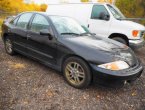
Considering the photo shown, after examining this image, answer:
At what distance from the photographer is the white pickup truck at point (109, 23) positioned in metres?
7.02

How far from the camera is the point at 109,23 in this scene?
24.1 feet

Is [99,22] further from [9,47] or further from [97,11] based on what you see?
[9,47]

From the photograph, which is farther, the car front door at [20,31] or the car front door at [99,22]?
the car front door at [99,22]

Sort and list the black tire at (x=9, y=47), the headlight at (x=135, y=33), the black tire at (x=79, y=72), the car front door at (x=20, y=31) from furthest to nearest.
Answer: the headlight at (x=135, y=33) → the black tire at (x=9, y=47) → the car front door at (x=20, y=31) → the black tire at (x=79, y=72)

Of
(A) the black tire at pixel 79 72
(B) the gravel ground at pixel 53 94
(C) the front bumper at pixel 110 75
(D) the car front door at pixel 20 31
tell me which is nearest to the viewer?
(B) the gravel ground at pixel 53 94

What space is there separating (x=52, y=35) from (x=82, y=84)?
1382 millimetres

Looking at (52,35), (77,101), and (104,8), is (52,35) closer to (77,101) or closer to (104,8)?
(77,101)

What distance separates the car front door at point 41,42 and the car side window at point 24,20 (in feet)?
0.88

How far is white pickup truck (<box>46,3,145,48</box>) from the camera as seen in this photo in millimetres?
7020

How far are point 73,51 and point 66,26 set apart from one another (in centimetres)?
108

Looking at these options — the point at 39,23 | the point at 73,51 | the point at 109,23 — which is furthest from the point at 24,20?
the point at 109,23

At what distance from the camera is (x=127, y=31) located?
7016 millimetres

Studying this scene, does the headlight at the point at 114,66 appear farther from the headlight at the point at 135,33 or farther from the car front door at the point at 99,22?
the car front door at the point at 99,22

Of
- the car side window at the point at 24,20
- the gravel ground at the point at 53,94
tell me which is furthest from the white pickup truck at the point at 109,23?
the car side window at the point at 24,20
